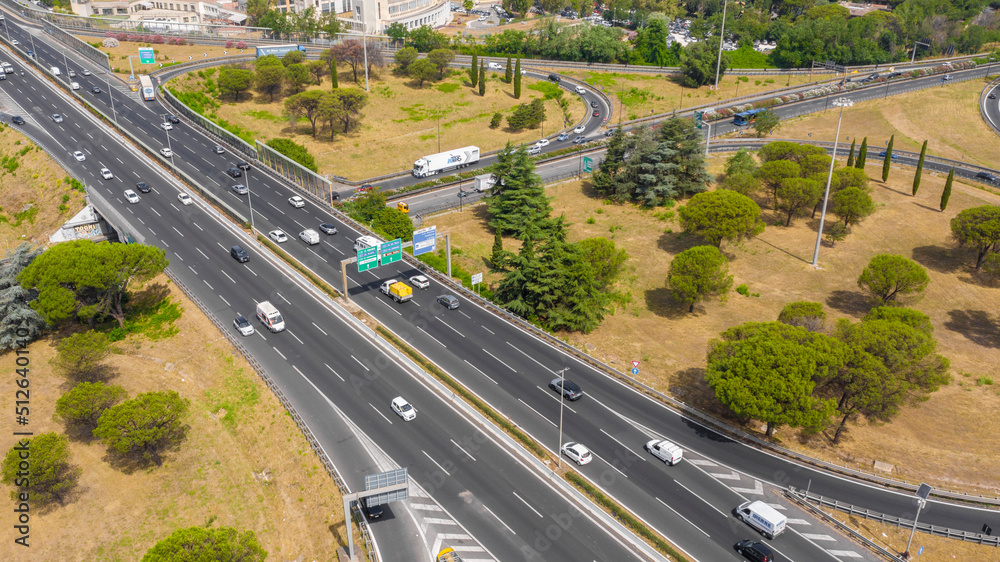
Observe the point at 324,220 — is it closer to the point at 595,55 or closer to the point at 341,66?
the point at 341,66

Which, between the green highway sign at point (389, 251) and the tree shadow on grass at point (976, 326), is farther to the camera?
the green highway sign at point (389, 251)

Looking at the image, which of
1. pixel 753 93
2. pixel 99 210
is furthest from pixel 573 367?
pixel 753 93

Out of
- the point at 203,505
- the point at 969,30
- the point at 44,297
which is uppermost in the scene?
the point at 969,30

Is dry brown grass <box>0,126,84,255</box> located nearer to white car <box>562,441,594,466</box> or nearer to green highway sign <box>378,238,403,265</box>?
green highway sign <box>378,238,403,265</box>

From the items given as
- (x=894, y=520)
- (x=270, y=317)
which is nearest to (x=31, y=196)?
(x=270, y=317)

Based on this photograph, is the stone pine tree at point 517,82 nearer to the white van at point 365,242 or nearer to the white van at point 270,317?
the white van at point 365,242

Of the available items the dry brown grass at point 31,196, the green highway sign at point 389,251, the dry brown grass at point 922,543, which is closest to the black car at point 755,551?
the dry brown grass at point 922,543

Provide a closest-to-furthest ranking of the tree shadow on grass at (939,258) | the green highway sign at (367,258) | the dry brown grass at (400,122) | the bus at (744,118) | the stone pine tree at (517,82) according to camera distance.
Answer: the green highway sign at (367,258), the tree shadow on grass at (939,258), the dry brown grass at (400,122), the bus at (744,118), the stone pine tree at (517,82)

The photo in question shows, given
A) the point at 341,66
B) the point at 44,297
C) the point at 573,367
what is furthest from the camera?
the point at 341,66
